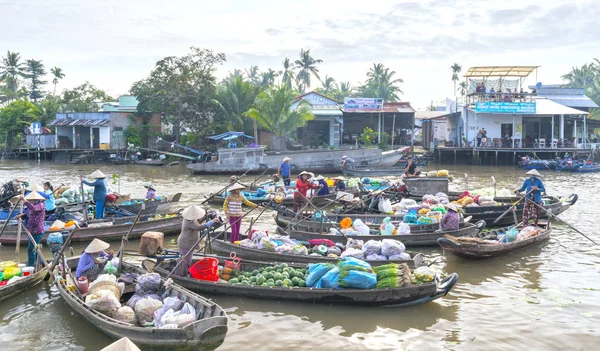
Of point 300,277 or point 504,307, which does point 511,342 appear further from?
point 300,277

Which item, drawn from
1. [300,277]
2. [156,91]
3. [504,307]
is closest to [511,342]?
[504,307]

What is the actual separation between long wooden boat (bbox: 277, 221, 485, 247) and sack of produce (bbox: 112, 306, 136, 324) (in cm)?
479

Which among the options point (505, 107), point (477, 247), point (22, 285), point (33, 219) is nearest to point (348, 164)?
point (505, 107)

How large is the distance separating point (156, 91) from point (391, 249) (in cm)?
3051

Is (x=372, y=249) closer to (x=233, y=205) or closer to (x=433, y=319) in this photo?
(x=433, y=319)

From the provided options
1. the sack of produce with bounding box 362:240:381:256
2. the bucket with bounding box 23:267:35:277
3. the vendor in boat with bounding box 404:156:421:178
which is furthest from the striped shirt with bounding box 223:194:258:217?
the vendor in boat with bounding box 404:156:421:178

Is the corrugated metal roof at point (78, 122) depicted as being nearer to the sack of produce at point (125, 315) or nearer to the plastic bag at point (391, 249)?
the plastic bag at point (391, 249)

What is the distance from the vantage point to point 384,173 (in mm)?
26781

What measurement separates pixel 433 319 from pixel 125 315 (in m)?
4.26

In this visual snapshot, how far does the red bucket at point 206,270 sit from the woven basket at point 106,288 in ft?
4.15

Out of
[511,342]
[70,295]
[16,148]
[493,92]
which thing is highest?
[493,92]

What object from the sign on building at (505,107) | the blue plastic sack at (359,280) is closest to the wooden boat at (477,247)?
Answer: the blue plastic sack at (359,280)

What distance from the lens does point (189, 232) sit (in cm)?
837

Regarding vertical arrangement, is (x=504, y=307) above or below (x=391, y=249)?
below
